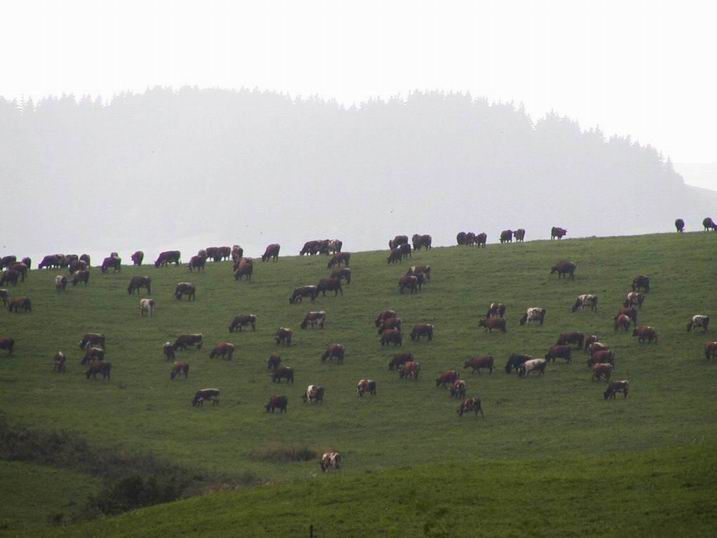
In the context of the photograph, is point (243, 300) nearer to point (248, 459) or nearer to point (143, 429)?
point (143, 429)

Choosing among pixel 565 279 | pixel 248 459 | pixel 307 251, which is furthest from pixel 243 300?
pixel 248 459

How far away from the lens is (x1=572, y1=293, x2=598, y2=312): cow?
204ft

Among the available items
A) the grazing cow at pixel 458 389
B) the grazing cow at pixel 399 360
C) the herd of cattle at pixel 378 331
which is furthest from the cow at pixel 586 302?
the grazing cow at pixel 458 389

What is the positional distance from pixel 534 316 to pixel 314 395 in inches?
583

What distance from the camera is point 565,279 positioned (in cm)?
6838

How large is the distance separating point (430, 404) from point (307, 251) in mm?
31101

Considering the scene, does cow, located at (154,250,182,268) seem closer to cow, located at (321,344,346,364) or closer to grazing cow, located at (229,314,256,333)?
grazing cow, located at (229,314,256,333)

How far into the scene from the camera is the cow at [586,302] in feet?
204

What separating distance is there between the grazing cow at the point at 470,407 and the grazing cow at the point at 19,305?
29930 mm

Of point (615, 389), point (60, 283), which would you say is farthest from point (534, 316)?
point (60, 283)

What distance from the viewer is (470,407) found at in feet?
162

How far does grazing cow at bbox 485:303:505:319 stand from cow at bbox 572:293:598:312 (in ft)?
12.7

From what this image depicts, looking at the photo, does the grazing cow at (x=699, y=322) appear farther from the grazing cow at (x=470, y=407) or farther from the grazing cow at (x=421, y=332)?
the grazing cow at (x=470, y=407)

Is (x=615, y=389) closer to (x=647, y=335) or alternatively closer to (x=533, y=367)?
(x=533, y=367)
